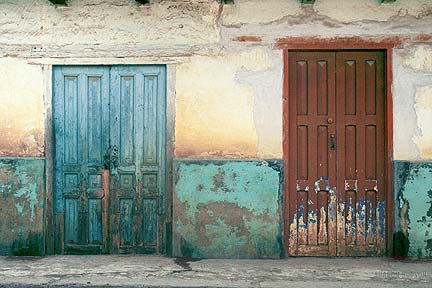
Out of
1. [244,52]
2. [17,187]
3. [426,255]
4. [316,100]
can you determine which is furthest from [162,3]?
[426,255]

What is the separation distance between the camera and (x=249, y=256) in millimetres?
6844

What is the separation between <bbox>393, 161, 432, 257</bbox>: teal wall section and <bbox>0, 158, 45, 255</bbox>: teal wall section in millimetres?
4320

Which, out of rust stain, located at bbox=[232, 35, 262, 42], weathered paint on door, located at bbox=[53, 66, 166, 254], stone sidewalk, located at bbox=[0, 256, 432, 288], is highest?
rust stain, located at bbox=[232, 35, 262, 42]

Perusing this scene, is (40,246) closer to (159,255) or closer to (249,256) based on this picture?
(159,255)

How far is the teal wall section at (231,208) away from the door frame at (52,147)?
7.7 inches

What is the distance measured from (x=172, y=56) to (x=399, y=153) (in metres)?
2.97

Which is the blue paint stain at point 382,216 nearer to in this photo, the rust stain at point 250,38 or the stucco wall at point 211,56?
the stucco wall at point 211,56

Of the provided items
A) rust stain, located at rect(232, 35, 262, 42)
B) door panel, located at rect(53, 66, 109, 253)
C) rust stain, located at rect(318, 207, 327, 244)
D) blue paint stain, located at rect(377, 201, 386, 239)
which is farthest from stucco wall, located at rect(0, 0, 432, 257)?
rust stain, located at rect(318, 207, 327, 244)

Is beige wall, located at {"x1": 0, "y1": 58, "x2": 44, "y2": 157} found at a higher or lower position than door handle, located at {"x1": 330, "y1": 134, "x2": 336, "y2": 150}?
higher

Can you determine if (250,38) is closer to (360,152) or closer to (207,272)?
(360,152)

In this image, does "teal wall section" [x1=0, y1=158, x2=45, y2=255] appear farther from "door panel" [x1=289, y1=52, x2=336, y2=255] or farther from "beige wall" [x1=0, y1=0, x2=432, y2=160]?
"door panel" [x1=289, y1=52, x2=336, y2=255]

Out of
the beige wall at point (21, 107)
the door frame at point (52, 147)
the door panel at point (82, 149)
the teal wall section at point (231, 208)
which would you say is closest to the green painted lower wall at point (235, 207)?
the teal wall section at point (231, 208)

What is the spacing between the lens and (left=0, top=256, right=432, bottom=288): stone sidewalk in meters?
5.69

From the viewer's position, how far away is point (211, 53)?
6938 millimetres
